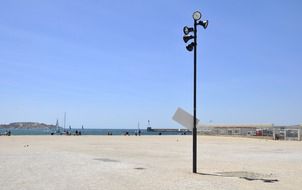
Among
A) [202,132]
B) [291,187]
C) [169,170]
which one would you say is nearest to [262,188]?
[291,187]

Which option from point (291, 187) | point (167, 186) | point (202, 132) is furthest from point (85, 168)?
point (202, 132)

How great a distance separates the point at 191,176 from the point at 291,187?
3329mm

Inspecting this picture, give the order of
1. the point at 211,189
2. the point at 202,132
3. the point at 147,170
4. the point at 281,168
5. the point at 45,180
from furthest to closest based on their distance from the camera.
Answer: the point at 202,132, the point at 281,168, the point at 147,170, the point at 45,180, the point at 211,189

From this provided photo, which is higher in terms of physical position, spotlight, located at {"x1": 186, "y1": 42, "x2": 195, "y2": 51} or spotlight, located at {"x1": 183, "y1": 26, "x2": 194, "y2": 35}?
spotlight, located at {"x1": 183, "y1": 26, "x2": 194, "y2": 35}

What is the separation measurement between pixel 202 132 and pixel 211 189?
74.6 m

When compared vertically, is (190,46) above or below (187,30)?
below

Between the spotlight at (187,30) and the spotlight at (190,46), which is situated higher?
the spotlight at (187,30)

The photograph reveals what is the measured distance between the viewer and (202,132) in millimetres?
85312

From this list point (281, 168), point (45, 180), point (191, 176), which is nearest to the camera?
point (45, 180)

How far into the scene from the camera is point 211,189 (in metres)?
11.4

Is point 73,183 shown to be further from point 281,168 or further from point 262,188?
point 281,168

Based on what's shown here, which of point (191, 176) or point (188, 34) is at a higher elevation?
point (188, 34)

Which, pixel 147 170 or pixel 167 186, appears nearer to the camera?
pixel 167 186

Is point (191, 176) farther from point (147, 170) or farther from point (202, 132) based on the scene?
point (202, 132)
